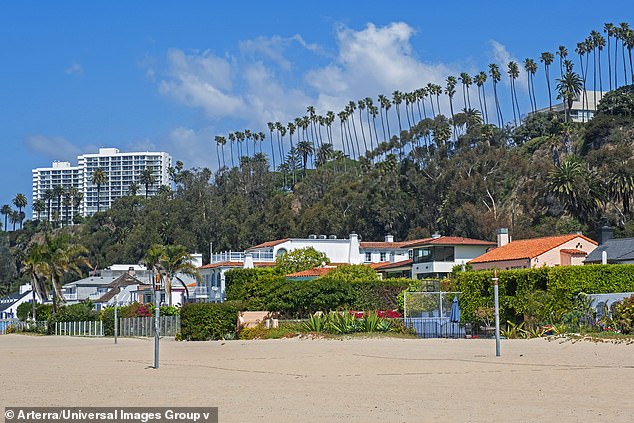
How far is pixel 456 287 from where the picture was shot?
4066cm

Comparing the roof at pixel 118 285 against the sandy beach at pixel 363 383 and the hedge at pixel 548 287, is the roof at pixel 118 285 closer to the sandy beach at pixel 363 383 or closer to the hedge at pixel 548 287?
the hedge at pixel 548 287

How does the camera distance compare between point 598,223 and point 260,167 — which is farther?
point 260,167

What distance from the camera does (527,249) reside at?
6075 cm

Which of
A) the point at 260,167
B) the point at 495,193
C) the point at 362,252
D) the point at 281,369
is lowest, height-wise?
the point at 281,369

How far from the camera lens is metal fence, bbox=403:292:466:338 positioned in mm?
36688

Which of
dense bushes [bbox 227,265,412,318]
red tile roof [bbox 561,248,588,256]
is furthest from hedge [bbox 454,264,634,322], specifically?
red tile roof [bbox 561,248,588,256]

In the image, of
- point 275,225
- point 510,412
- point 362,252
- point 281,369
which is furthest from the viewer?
point 275,225

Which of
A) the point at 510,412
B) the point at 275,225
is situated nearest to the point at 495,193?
the point at 275,225

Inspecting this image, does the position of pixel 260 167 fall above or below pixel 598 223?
above

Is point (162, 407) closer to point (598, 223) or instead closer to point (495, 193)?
point (598, 223)

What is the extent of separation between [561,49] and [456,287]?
3495 inches

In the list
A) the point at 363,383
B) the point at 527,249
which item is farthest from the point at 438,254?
the point at 363,383

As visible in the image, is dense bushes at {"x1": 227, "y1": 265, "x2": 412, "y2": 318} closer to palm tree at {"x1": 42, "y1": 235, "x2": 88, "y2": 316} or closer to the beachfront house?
the beachfront house

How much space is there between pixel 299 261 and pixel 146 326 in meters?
24.6
